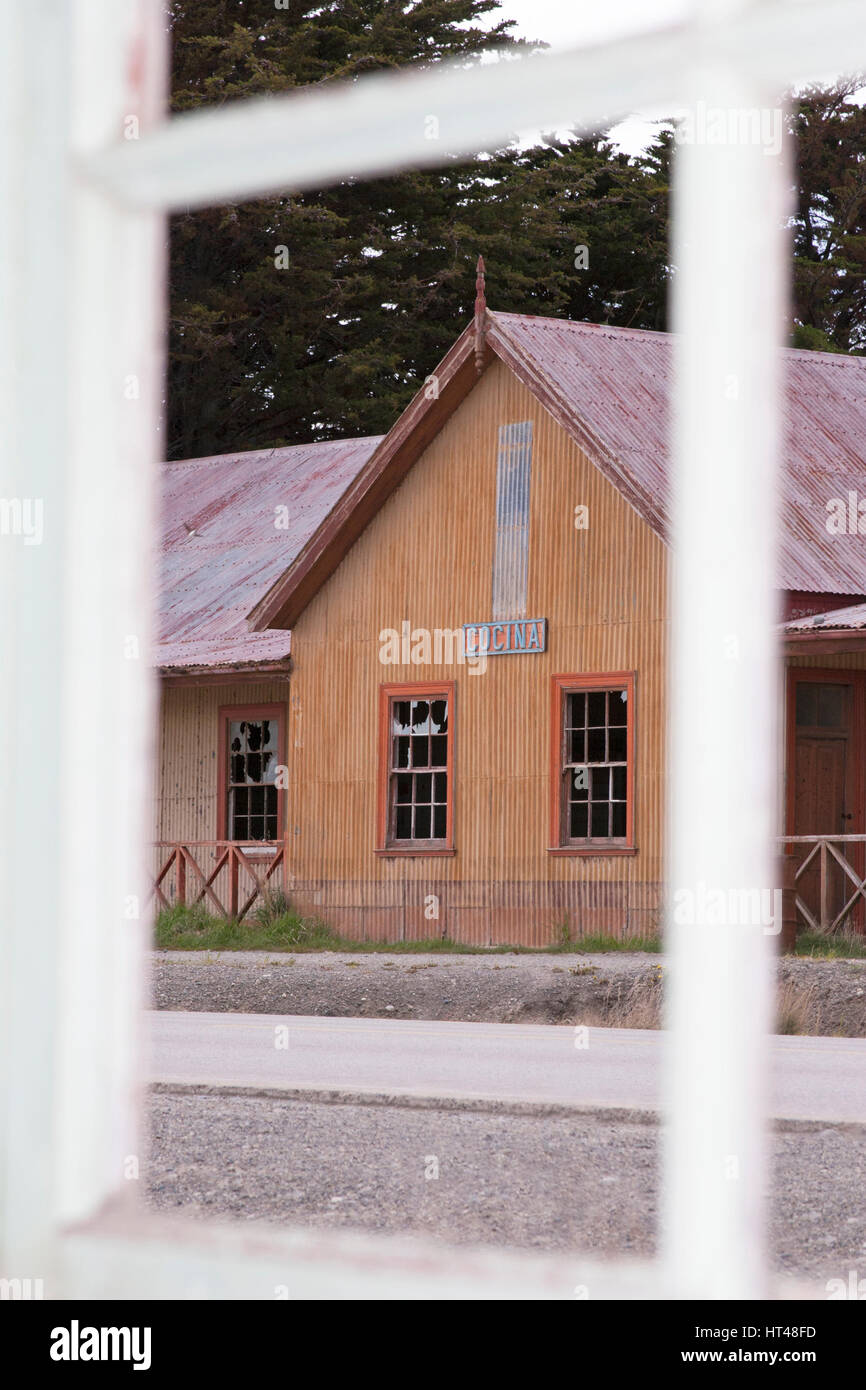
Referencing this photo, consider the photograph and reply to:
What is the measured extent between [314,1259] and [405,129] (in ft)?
5.03

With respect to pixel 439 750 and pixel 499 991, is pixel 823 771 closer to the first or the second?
pixel 439 750

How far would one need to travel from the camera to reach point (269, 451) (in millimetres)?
32125

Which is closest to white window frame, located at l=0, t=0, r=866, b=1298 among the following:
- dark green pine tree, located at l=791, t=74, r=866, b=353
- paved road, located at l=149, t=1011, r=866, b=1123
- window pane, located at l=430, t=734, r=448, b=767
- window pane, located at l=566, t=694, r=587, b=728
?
paved road, located at l=149, t=1011, r=866, b=1123

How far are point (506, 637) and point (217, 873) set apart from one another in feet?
17.3

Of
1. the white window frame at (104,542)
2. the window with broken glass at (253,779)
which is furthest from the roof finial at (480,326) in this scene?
the white window frame at (104,542)

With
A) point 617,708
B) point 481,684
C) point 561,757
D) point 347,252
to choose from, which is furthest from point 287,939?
point 347,252

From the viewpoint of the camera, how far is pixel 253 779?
26281 millimetres

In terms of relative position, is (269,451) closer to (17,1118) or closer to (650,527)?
(650,527)

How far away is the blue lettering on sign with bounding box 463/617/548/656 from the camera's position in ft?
72.8

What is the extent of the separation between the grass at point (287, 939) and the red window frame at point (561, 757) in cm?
84

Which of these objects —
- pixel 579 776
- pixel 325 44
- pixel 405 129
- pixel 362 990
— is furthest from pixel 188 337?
pixel 405 129

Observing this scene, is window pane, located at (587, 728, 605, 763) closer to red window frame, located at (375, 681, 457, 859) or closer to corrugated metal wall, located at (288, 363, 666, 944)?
corrugated metal wall, located at (288, 363, 666, 944)

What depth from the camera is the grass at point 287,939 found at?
20828 mm

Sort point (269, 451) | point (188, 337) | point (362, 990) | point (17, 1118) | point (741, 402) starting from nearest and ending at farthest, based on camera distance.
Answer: point (741, 402), point (17, 1118), point (362, 990), point (269, 451), point (188, 337)
